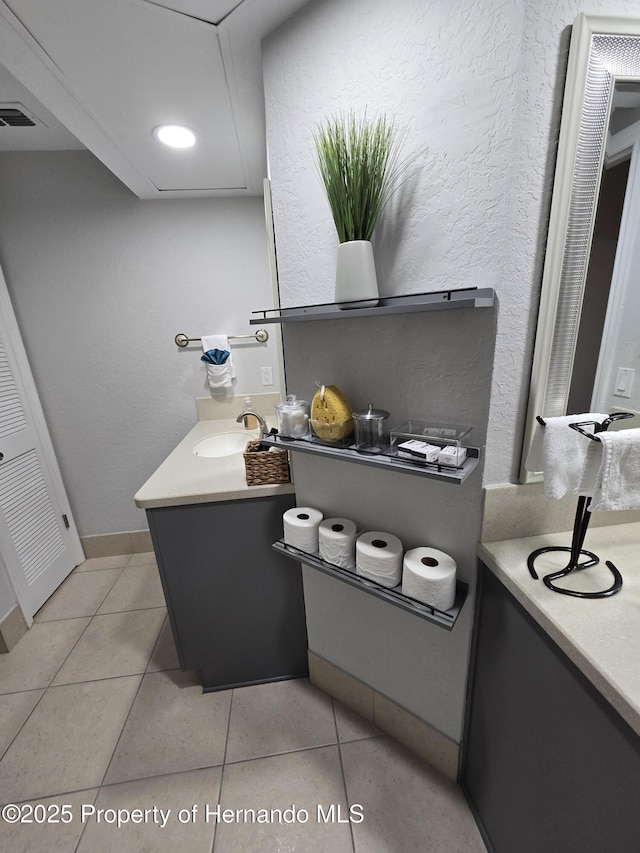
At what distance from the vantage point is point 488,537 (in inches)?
32.3

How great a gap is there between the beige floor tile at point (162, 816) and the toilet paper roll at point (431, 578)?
3.11 ft

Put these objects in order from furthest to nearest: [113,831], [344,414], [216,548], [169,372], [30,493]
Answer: [169,372] < [30,493] < [216,548] < [113,831] < [344,414]

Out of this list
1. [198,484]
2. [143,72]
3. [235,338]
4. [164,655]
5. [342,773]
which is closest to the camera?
[143,72]

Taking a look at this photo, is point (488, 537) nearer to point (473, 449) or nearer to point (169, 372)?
point (473, 449)

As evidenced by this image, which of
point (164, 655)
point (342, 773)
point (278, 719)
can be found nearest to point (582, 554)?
point (342, 773)

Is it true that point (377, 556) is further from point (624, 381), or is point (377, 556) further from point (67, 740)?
point (67, 740)

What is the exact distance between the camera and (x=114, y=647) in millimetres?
1594

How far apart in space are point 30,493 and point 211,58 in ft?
6.87

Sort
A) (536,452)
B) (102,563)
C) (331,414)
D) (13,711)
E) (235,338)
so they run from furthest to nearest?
1. (102,563)
2. (235,338)
3. (13,711)
4. (331,414)
5. (536,452)

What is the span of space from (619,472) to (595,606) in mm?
258

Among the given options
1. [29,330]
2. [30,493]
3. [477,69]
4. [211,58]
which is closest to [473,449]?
[477,69]

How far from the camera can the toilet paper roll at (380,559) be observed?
0.88 metres

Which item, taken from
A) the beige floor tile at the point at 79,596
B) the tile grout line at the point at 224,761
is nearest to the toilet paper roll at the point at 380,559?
the tile grout line at the point at 224,761

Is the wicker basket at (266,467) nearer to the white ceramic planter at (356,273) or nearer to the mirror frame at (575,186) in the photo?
the white ceramic planter at (356,273)
